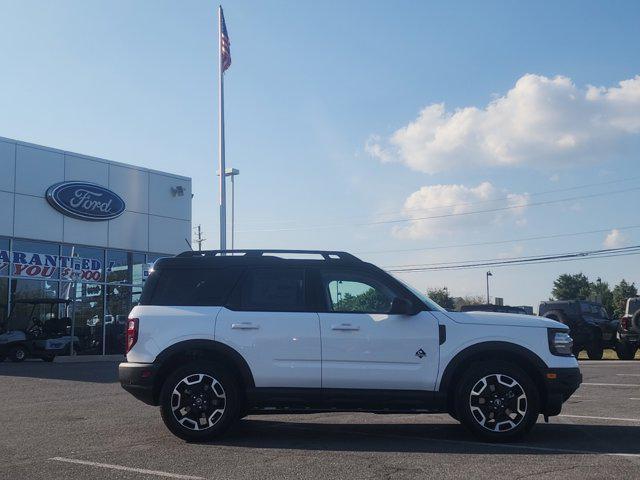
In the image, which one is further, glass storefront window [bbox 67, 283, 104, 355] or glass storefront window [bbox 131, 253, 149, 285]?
glass storefront window [bbox 131, 253, 149, 285]

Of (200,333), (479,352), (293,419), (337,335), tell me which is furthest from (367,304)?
(293,419)

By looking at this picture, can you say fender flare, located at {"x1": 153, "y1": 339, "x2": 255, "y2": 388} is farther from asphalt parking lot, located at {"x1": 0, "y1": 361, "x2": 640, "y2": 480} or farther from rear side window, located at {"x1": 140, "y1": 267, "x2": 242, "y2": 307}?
asphalt parking lot, located at {"x1": 0, "y1": 361, "x2": 640, "y2": 480}

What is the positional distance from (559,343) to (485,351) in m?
0.79

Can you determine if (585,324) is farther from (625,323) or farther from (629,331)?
(629,331)

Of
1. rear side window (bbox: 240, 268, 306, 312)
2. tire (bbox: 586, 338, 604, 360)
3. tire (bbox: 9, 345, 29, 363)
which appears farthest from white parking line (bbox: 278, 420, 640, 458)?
tire (bbox: 9, 345, 29, 363)

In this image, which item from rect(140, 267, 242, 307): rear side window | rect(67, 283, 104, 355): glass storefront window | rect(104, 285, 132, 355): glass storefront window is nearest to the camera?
rect(140, 267, 242, 307): rear side window

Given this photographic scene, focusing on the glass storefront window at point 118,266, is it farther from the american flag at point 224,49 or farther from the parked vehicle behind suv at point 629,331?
the parked vehicle behind suv at point 629,331

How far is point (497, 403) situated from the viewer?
725 centimetres

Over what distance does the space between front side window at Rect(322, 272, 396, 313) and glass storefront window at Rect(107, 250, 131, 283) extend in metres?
23.1

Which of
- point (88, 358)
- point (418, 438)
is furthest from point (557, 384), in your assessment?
point (88, 358)

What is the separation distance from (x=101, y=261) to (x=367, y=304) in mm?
23360

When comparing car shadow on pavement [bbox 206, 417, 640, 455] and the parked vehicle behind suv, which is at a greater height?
the parked vehicle behind suv

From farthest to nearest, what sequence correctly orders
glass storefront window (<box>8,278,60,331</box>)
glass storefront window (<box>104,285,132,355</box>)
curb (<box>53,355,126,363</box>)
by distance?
1. glass storefront window (<box>104,285,132,355</box>)
2. glass storefront window (<box>8,278,60,331</box>)
3. curb (<box>53,355,126,363</box>)

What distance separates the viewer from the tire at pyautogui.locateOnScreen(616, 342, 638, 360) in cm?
2325
